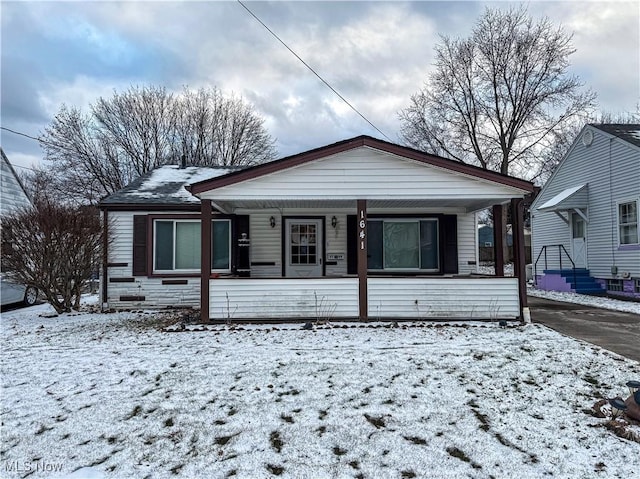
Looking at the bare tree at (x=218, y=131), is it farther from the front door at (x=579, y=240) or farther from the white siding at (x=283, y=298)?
the white siding at (x=283, y=298)

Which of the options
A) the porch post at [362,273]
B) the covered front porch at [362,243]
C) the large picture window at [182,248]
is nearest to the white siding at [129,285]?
the large picture window at [182,248]

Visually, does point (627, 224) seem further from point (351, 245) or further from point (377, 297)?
point (377, 297)

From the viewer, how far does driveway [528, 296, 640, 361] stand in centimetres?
582

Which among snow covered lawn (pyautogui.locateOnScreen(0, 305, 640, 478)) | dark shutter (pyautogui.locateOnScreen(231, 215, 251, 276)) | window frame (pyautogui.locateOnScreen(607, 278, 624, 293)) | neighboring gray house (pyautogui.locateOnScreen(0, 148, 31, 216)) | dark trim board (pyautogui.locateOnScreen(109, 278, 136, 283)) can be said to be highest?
neighboring gray house (pyautogui.locateOnScreen(0, 148, 31, 216))

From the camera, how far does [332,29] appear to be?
36.6ft

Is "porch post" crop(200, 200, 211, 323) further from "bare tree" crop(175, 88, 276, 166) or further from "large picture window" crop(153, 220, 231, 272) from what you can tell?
"bare tree" crop(175, 88, 276, 166)

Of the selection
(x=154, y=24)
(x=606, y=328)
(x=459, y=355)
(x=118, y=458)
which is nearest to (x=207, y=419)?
(x=118, y=458)

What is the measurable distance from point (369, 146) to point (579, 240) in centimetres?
1030

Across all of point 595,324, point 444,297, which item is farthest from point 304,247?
point 595,324

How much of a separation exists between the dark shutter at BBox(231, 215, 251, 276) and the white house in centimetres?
3

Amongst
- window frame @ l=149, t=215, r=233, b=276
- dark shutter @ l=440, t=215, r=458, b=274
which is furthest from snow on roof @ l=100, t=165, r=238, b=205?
dark shutter @ l=440, t=215, r=458, b=274

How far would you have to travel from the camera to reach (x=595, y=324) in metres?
7.43

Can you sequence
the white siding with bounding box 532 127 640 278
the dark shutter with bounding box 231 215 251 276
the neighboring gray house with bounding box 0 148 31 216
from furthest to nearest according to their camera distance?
the neighboring gray house with bounding box 0 148 31 216 < the white siding with bounding box 532 127 640 278 < the dark shutter with bounding box 231 215 251 276

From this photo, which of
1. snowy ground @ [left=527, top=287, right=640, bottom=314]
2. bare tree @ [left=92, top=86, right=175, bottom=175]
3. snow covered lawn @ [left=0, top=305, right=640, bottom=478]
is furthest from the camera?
bare tree @ [left=92, top=86, right=175, bottom=175]
